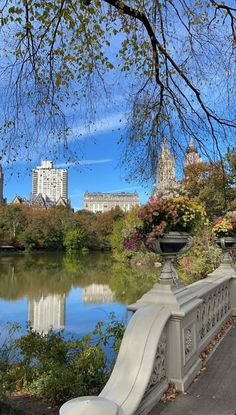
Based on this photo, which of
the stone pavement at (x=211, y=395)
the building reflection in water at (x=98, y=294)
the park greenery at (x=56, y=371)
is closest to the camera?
the stone pavement at (x=211, y=395)

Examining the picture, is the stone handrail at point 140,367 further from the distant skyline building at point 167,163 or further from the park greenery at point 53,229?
the park greenery at point 53,229

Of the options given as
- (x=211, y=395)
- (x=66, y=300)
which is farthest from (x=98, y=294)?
(x=211, y=395)

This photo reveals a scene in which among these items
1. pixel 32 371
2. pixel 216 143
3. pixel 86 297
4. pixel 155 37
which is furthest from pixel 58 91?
pixel 86 297

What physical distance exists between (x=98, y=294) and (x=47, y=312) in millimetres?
6318

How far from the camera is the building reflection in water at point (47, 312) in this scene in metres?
12.5

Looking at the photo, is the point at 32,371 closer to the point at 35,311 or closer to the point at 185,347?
the point at 185,347

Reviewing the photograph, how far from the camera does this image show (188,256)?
17516mm

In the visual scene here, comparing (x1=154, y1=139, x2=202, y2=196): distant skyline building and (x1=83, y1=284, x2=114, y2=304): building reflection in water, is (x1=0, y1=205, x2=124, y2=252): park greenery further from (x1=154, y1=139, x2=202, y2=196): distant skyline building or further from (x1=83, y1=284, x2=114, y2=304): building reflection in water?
(x1=154, y1=139, x2=202, y2=196): distant skyline building

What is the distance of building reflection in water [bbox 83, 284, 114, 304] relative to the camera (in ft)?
60.6

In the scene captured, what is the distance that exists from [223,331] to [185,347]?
89.3 inches

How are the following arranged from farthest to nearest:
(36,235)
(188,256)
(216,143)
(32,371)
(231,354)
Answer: (36,235), (188,256), (216,143), (231,354), (32,371)

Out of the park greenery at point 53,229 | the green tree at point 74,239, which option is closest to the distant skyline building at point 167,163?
the park greenery at point 53,229

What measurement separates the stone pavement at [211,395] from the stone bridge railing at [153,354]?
89 mm

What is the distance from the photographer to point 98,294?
20.7m
